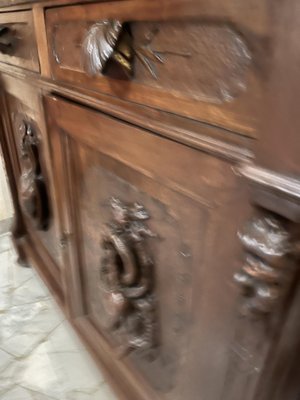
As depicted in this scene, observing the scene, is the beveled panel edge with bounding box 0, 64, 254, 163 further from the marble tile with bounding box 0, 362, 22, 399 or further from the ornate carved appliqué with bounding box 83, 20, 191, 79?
the marble tile with bounding box 0, 362, 22, 399

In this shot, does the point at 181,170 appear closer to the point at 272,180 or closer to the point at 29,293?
the point at 272,180

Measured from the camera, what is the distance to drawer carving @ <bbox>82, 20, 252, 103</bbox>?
0.85ft

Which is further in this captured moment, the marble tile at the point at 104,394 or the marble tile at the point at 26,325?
the marble tile at the point at 26,325

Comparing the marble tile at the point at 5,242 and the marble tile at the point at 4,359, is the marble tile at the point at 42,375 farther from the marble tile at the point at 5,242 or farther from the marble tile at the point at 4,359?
the marble tile at the point at 5,242

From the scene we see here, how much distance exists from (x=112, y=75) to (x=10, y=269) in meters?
1.12

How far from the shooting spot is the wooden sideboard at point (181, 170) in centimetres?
25

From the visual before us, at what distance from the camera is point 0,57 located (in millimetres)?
787

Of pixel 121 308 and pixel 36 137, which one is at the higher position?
pixel 36 137

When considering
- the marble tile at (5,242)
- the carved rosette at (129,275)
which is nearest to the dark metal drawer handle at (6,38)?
the carved rosette at (129,275)

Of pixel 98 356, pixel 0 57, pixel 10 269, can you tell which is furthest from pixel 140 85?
pixel 10 269

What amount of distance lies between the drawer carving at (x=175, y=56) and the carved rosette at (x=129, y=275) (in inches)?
7.5

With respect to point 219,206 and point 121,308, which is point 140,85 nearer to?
point 219,206

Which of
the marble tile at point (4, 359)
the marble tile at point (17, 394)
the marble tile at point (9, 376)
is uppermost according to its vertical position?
the marble tile at point (17, 394)

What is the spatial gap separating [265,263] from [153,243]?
211mm
